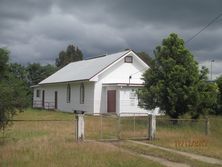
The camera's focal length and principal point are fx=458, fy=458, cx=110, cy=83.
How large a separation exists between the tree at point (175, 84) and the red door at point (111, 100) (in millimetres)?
8886

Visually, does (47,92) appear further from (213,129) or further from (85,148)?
(85,148)

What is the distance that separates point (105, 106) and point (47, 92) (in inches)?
647

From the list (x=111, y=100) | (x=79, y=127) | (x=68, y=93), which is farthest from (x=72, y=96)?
(x=79, y=127)

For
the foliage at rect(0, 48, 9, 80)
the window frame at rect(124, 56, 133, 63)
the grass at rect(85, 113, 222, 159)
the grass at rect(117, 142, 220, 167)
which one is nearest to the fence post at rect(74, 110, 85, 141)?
the grass at rect(117, 142, 220, 167)

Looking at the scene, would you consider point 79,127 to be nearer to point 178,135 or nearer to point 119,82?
point 178,135

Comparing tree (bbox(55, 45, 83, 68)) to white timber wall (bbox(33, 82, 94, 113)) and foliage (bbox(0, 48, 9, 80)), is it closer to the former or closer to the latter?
white timber wall (bbox(33, 82, 94, 113))

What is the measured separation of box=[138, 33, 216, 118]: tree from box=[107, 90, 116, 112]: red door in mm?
8886

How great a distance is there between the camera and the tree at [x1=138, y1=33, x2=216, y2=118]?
1129 inches

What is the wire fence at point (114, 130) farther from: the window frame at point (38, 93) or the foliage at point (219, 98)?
the window frame at point (38, 93)

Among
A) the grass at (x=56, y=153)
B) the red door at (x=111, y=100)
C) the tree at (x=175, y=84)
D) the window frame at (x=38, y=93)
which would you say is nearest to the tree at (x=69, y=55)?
the window frame at (x=38, y=93)

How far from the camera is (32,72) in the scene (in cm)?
8169

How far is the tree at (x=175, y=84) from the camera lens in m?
28.7

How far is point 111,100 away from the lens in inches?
1551

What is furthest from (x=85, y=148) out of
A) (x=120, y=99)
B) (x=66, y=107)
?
(x=66, y=107)
